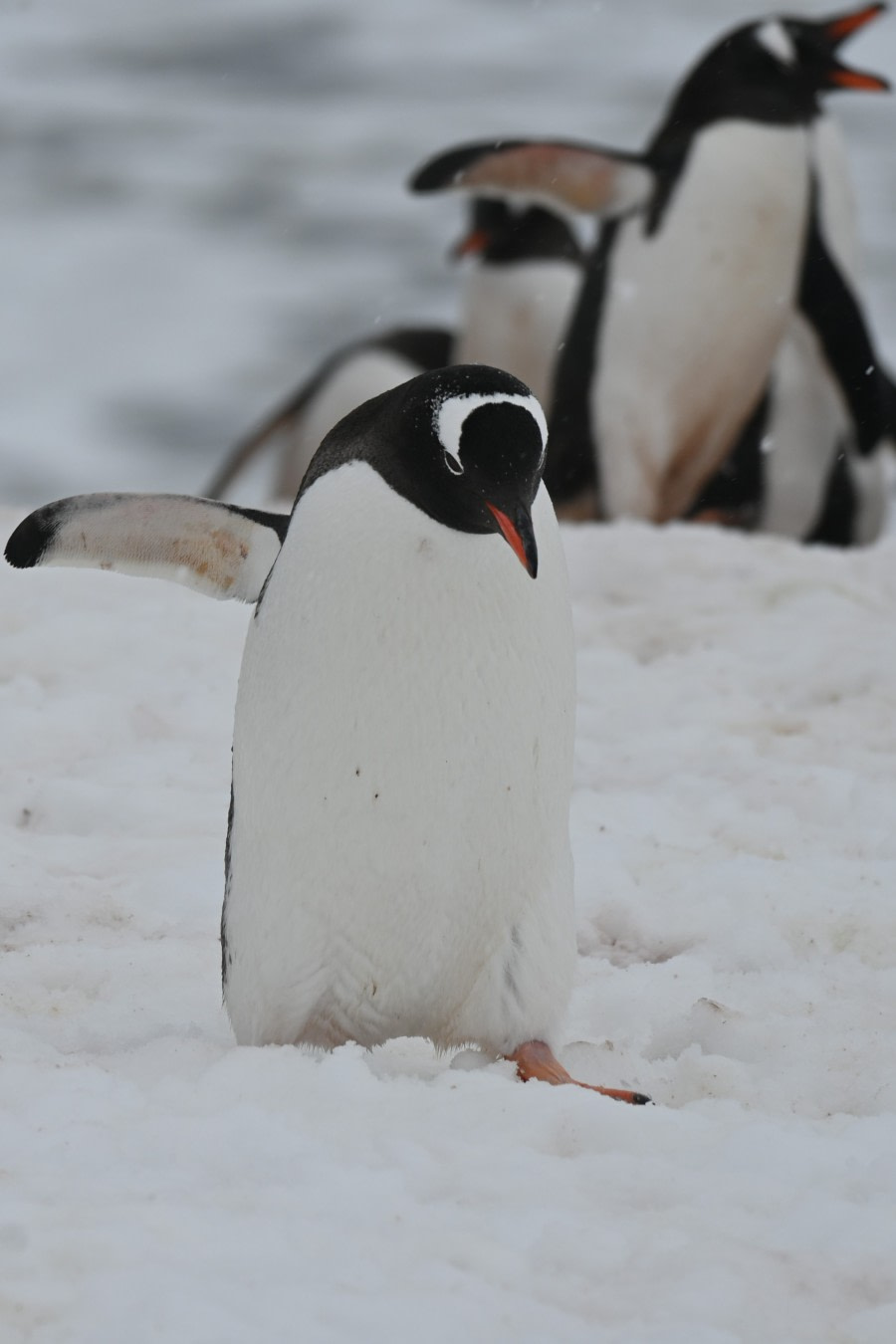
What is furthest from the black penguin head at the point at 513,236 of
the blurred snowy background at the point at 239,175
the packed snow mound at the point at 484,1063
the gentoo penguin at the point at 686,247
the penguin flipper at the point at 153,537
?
the blurred snowy background at the point at 239,175

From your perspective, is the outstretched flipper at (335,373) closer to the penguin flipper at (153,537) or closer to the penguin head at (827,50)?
the penguin head at (827,50)

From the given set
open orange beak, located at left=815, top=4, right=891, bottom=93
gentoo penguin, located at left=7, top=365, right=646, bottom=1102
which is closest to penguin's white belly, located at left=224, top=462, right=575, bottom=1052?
gentoo penguin, located at left=7, top=365, right=646, bottom=1102

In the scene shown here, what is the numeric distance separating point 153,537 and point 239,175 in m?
27.6

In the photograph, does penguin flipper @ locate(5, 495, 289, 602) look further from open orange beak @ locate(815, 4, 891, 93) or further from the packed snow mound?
open orange beak @ locate(815, 4, 891, 93)

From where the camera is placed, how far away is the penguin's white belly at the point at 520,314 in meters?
6.61

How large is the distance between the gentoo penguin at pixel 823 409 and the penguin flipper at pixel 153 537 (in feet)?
11.5

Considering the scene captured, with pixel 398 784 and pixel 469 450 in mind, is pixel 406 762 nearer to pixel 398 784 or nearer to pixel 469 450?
pixel 398 784

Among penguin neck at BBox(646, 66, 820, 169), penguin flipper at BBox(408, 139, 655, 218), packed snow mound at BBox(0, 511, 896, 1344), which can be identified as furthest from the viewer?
penguin neck at BBox(646, 66, 820, 169)

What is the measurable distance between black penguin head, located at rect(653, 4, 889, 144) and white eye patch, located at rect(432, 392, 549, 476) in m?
3.66

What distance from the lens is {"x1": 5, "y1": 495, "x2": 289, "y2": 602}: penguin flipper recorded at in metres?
1.99

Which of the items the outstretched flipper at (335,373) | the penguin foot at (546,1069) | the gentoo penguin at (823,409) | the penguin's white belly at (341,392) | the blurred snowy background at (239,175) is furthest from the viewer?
the blurred snowy background at (239,175)

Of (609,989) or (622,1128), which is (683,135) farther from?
(622,1128)

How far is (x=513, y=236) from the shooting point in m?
6.68

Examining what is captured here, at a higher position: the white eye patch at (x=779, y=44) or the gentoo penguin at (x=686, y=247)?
the white eye patch at (x=779, y=44)
